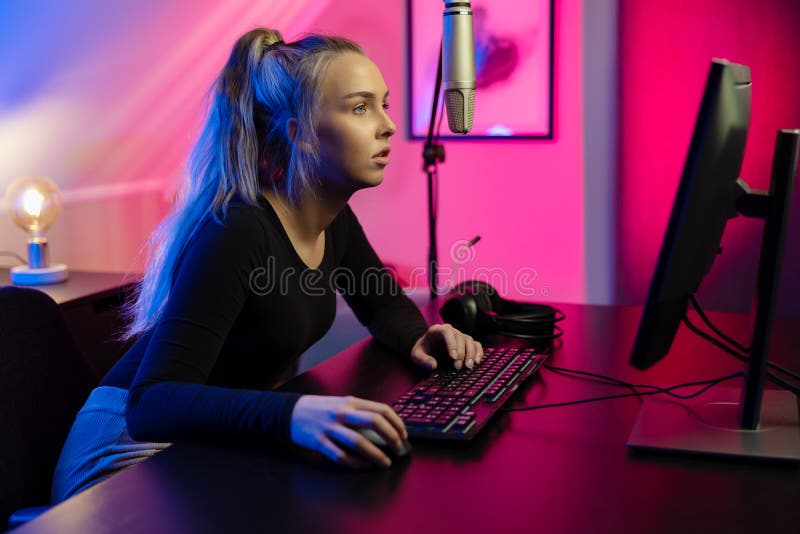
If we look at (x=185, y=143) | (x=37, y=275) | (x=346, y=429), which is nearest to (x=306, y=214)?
(x=346, y=429)

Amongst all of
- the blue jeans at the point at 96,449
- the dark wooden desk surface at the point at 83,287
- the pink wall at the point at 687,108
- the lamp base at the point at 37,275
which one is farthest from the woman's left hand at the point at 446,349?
the lamp base at the point at 37,275

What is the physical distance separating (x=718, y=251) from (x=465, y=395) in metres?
0.37

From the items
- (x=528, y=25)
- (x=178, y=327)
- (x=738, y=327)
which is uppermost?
(x=528, y=25)

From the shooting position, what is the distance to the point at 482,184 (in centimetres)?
293

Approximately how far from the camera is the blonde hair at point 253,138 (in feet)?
4.49

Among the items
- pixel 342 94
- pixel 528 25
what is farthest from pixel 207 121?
pixel 528 25

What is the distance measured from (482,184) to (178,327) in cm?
191

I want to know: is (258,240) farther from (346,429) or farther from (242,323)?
(346,429)

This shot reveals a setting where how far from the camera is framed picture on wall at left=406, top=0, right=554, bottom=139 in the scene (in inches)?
108

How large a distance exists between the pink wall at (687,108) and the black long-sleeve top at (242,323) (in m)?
1.35

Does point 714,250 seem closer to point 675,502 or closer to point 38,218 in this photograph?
point 675,502

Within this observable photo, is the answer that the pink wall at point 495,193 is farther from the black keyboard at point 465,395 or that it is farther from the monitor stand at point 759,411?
the monitor stand at point 759,411

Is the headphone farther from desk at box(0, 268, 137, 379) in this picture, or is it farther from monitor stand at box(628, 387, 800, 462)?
desk at box(0, 268, 137, 379)

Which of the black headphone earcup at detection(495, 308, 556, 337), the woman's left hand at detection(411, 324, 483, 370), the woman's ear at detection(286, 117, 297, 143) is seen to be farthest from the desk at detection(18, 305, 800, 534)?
the woman's ear at detection(286, 117, 297, 143)
